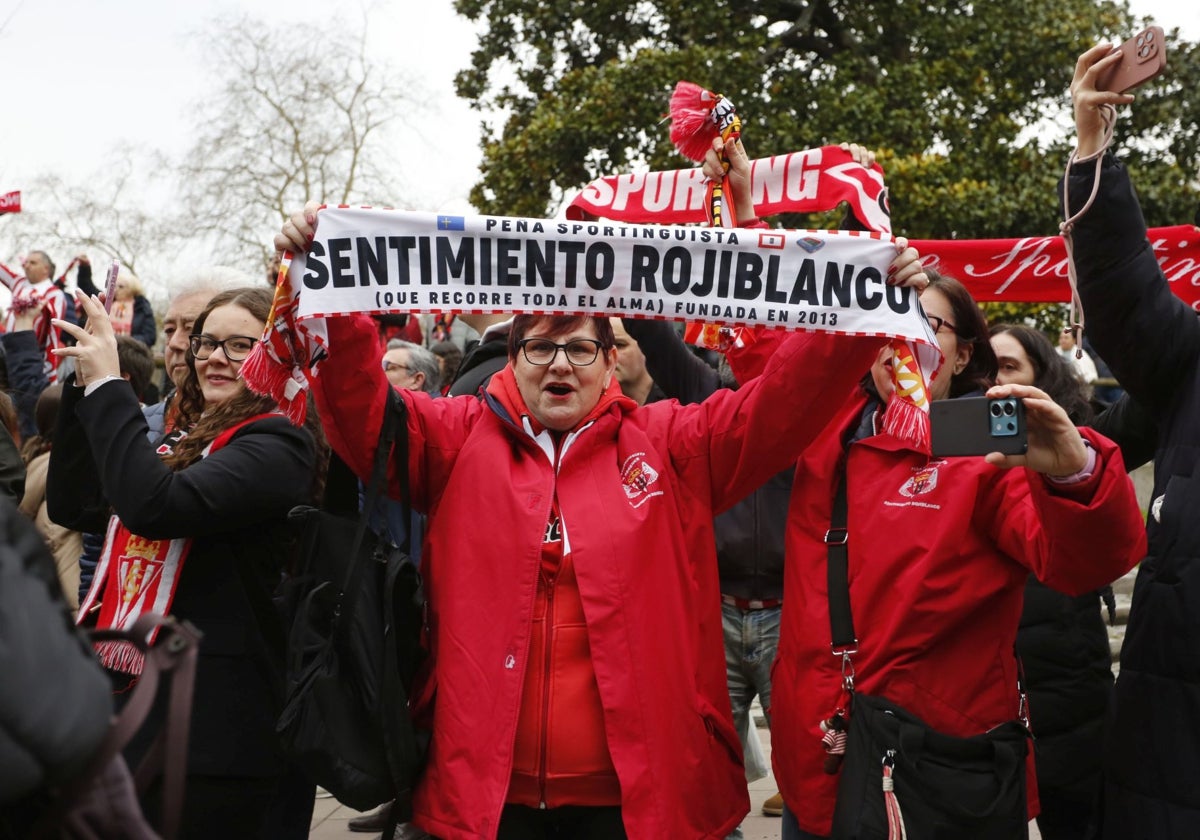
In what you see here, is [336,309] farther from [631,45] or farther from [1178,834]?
[631,45]

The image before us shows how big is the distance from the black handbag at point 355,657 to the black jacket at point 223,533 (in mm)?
306

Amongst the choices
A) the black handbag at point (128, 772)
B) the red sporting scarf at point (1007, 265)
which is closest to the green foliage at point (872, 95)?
the red sporting scarf at point (1007, 265)

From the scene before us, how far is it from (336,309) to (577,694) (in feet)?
3.16

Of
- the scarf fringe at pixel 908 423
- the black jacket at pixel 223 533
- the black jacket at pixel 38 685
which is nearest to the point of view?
the black jacket at pixel 38 685

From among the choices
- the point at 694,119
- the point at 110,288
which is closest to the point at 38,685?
the point at 110,288

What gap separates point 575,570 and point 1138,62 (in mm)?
1505

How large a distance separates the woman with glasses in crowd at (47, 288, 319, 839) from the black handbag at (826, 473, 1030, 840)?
1343 mm

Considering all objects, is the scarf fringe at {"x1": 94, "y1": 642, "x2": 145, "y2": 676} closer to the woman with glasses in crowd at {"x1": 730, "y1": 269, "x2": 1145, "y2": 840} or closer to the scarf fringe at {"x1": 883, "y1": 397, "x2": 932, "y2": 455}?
the woman with glasses in crowd at {"x1": 730, "y1": 269, "x2": 1145, "y2": 840}

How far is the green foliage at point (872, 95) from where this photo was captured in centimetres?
1322

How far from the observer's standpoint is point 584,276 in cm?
275

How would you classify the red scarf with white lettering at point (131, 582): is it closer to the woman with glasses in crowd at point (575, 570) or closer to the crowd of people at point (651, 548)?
the crowd of people at point (651, 548)

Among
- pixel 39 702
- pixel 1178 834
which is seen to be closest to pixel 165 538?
pixel 39 702

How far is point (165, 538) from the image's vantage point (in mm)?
2854

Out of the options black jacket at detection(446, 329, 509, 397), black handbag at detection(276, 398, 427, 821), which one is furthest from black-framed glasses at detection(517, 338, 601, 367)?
black jacket at detection(446, 329, 509, 397)
